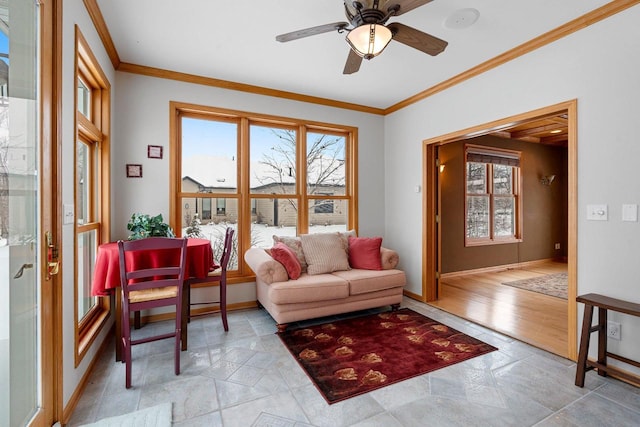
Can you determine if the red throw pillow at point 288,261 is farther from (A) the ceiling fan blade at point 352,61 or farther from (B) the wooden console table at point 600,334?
(B) the wooden console table at point 600,334

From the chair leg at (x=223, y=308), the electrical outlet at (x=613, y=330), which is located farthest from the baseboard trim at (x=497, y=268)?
the chair leg at (x=223, y=308)

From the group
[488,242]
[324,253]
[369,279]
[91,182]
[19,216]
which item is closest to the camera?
[19,216]

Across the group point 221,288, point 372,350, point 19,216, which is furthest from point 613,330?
point 19,216

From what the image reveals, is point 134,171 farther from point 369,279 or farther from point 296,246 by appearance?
point 369,279

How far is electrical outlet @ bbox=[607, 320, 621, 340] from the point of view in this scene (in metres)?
2.25

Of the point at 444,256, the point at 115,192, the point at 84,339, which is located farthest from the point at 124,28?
the point at 444,256

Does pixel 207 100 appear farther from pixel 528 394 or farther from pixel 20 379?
pixel 528 394

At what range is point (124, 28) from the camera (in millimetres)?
2574

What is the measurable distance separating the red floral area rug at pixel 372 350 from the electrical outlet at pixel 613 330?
805mm

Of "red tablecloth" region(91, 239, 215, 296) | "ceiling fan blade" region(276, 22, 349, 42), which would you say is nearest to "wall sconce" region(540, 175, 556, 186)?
"ceiling fan blade" region(276, 22, 349, 42)

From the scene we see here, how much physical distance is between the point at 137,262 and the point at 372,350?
6.93ft

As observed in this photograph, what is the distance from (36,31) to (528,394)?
3613 mm

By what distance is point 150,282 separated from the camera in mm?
2246

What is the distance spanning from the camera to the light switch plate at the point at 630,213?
2.15 meters
